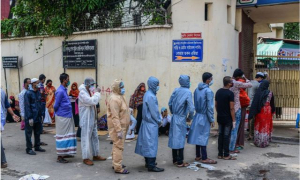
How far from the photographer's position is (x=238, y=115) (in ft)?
22.8

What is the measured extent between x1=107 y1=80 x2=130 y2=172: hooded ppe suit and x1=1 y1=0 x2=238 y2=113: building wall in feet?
12.9

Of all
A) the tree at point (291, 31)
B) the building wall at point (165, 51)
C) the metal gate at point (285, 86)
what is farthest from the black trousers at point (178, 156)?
the tree at point (291, 31)

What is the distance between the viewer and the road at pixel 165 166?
567 centimetres

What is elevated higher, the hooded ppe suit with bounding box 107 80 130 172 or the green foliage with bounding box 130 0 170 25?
the green foliage with bounding box 130 0 170 25

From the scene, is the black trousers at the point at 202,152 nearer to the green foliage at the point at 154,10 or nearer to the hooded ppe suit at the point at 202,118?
the hooded ppe suit at the point at 202,118

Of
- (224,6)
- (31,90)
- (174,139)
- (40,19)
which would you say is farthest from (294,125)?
(40,19)

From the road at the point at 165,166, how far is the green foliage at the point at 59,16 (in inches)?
196

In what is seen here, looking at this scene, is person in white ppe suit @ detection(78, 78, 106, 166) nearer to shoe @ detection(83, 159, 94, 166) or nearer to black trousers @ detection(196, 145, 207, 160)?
shoe @ detection(83, 159, 94, 166)

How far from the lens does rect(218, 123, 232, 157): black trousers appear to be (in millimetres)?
6492

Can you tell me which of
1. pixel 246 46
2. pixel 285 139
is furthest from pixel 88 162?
pixel 246 46

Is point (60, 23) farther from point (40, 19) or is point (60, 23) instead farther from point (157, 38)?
point (157, 38)

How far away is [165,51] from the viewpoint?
9.52 metres

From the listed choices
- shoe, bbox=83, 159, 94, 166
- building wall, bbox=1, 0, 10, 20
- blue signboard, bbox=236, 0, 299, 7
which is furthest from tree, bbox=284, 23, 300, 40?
shoe, bbox=83, 159, 94, 166

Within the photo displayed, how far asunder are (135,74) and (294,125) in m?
5.49
